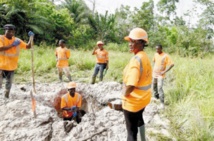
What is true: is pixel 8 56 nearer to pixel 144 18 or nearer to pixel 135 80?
pixel 135 80

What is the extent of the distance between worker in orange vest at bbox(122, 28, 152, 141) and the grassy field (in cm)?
136

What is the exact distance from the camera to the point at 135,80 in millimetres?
2510

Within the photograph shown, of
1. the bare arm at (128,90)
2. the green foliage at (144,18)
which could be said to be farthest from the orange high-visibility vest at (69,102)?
the green foliage at (144,18)

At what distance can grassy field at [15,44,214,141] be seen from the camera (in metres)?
3.89

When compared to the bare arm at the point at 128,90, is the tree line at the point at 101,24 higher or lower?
higher

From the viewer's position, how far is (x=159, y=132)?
3.90m

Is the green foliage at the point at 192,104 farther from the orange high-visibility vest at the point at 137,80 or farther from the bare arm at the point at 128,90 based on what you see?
the bare arm at the point at 128,90

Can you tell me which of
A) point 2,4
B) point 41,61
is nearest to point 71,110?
point 41,61

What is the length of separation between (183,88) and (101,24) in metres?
18.6

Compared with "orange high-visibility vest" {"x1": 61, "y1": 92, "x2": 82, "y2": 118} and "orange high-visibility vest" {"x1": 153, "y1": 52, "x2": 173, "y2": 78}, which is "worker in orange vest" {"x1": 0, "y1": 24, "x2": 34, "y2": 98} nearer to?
"orange high-visibility vest" {"x1": 61, "y1": 92, "x2": 82, "y2": 118}

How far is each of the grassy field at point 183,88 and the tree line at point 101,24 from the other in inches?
186

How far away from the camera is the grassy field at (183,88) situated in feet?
12.8

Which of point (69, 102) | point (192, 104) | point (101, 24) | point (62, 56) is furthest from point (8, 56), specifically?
point (101, 24)

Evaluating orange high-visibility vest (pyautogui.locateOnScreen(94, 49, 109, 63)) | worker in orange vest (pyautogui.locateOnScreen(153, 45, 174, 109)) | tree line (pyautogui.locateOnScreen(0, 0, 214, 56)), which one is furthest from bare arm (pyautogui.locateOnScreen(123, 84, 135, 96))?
tree line (pyautogui.locateOnScreen(0, 0, 214, 56))
